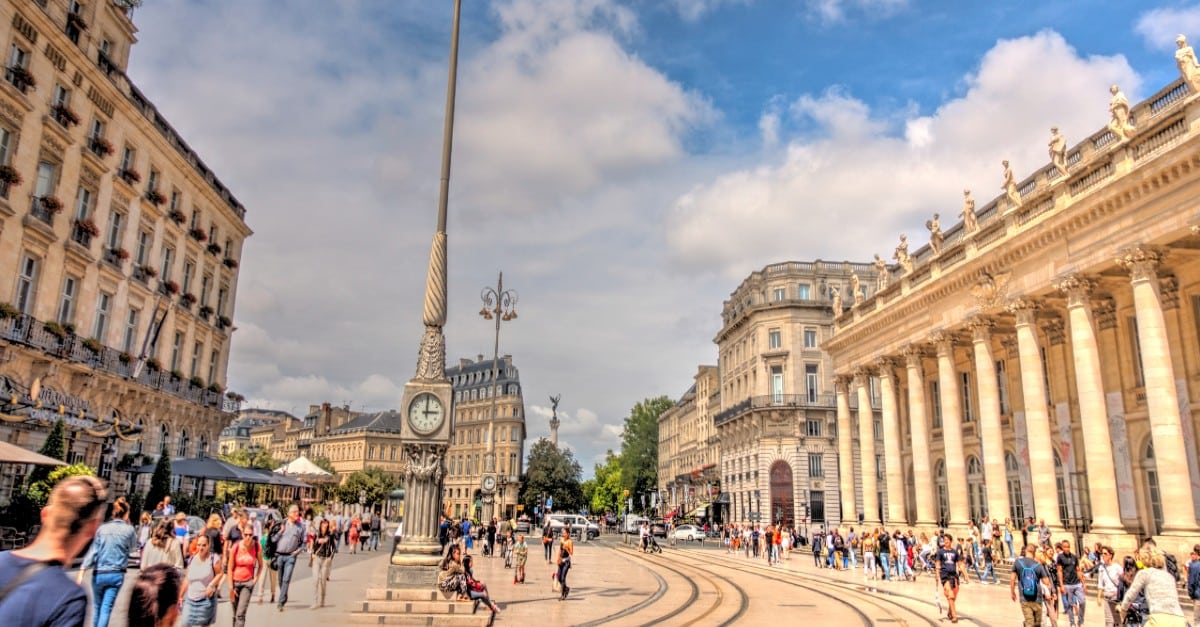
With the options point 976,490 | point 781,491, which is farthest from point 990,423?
point 781,491

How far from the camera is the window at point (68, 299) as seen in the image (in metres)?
23.9

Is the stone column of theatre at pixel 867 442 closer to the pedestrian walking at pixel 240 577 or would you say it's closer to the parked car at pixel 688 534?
the parked car at pixel 688 534

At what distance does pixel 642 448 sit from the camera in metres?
103

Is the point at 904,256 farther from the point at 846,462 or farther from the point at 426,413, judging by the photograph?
the point at 426,413

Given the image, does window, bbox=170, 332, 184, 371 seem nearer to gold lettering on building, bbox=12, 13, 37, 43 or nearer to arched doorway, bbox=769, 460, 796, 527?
gold lettering on building, bbox=12, 13, 37, 43

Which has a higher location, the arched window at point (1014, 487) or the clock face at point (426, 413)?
the clock face at point (426, 413)

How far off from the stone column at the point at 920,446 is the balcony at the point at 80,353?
3162 centimetres

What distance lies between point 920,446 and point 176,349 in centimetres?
3309

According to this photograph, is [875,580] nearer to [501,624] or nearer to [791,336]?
[501,624]

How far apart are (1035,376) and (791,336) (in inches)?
1189

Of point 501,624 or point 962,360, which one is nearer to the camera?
point 501,624

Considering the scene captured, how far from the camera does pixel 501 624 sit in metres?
12.2

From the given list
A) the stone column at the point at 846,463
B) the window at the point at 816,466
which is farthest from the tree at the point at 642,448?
the stone column at the point at 846,463

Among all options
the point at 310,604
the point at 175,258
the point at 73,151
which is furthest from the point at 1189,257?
the point at 175,258
